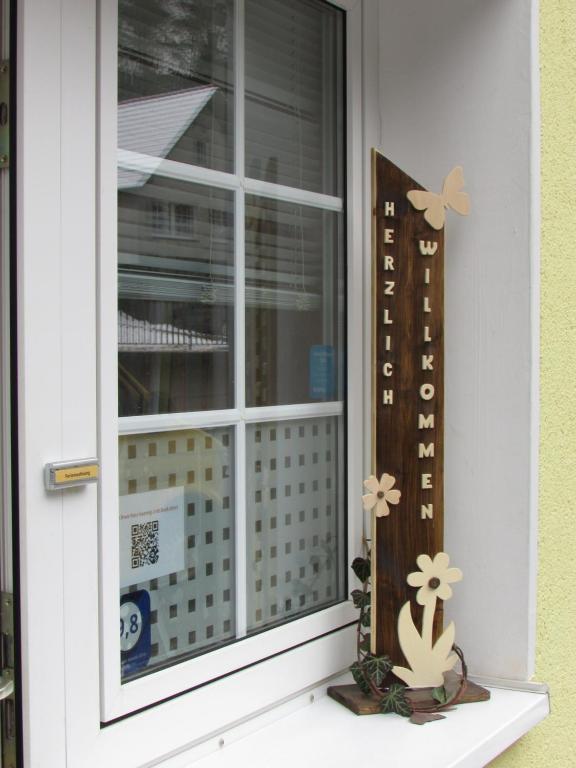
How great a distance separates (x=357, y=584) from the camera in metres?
1.81

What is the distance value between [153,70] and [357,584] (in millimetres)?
1140

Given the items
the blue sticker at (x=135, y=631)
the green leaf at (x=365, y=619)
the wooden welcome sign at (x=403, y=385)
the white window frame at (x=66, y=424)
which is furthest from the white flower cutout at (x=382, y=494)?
the blue sticker at (x=135, y=631)

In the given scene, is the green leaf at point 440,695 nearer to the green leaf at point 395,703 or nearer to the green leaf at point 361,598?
the green leaf at point 395,703

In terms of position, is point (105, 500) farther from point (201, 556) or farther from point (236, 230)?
point (236, 230)

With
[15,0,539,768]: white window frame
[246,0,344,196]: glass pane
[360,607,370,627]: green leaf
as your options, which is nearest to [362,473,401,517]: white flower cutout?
[360,607,370,627]: green leaf

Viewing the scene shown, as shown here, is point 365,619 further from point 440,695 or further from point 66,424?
point 66,424

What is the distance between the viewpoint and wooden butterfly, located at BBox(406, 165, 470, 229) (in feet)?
5.31

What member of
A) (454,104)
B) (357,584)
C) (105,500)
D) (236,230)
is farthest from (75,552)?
(454,104)

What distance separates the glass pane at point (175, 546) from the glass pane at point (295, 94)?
58 cm

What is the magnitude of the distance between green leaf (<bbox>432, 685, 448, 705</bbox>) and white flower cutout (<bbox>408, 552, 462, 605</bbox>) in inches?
6.8

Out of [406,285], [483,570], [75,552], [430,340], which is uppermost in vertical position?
[406,285]

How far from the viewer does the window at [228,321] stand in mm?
1374

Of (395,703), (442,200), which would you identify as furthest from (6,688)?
(442,200)

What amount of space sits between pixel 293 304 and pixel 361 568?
0.57 metres
